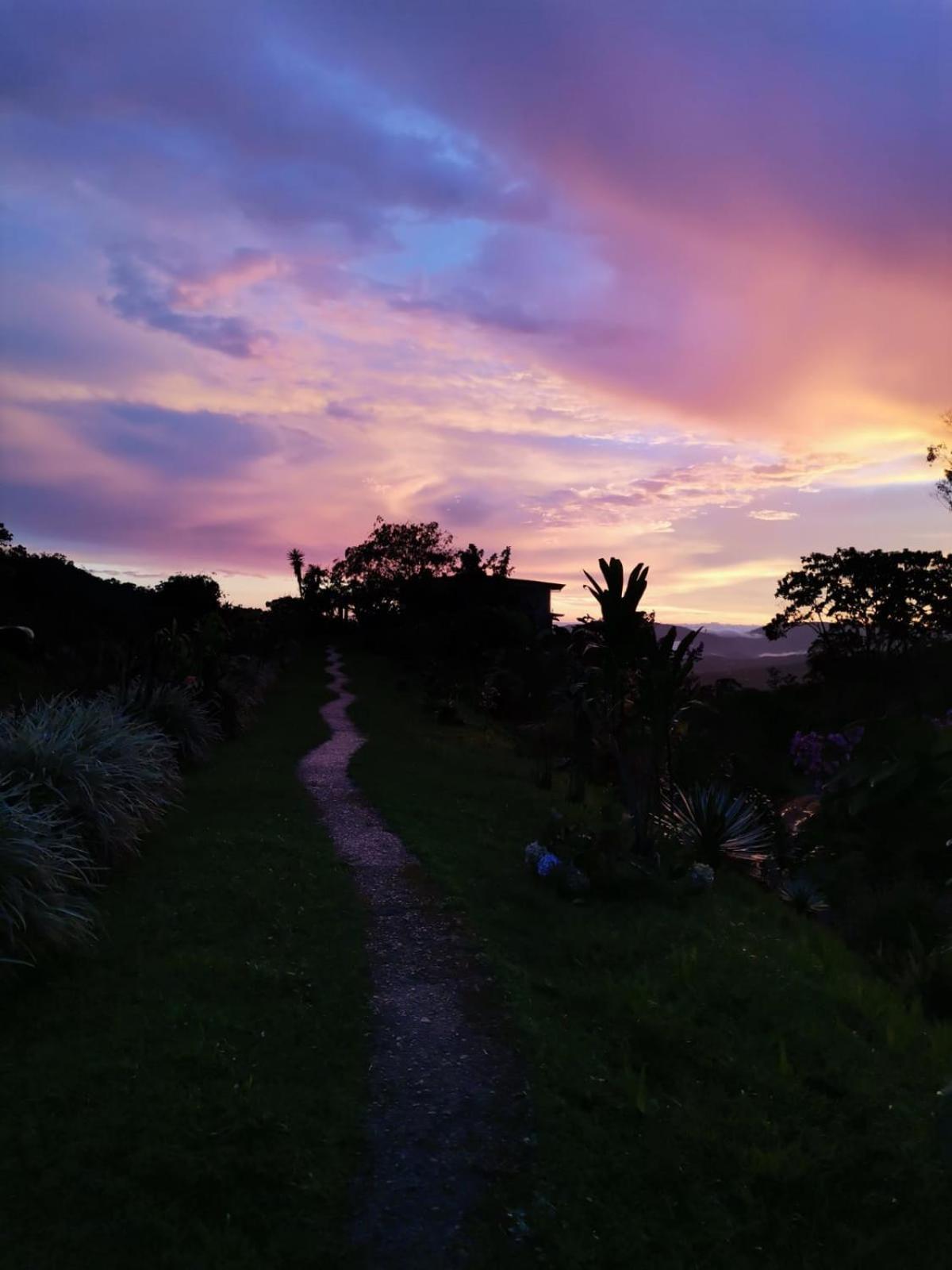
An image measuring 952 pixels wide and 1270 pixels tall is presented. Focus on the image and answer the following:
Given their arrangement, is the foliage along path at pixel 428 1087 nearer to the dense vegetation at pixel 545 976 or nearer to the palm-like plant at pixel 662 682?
the dense vegetation at pixel 545 976

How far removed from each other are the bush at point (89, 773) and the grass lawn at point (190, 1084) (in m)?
0.71

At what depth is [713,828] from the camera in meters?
12.7

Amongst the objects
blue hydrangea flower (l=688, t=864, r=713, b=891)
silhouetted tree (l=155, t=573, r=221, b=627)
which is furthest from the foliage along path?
silhouetted tree (l=155, t=573, r=221, b=627)

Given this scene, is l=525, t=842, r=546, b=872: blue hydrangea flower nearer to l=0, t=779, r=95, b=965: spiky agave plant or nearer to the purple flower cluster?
l=0, t=779, r=95, b=965: spiky agave plant

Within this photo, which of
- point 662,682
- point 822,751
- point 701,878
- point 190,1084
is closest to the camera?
point 190,1084

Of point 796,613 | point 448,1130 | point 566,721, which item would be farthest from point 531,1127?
point 796,613

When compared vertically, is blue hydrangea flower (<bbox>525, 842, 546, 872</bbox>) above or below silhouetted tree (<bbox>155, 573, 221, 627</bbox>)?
below

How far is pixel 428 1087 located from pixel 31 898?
3571 mm

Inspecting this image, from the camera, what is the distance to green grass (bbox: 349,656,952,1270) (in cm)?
394

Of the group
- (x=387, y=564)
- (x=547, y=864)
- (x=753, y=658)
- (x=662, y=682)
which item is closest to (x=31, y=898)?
(x=547, y=864)

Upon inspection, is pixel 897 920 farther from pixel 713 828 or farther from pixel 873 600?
pixel 873 600

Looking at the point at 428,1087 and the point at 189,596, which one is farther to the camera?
the point at 189,596

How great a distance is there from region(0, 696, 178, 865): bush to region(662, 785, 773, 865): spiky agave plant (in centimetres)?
776

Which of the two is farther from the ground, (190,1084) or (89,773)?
(89,773)
